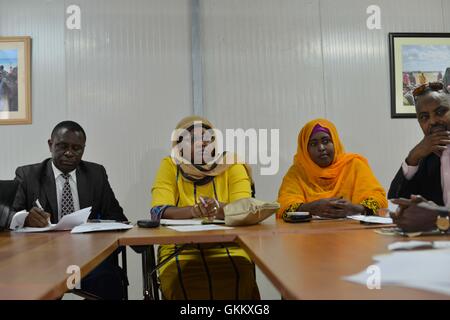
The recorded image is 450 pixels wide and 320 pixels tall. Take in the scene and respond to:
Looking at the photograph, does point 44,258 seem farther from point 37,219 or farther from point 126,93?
point 126,93

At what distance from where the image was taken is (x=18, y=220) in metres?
1.97

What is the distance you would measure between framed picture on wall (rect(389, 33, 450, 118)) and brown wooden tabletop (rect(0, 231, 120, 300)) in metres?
2.60

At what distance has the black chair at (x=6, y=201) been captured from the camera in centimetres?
192

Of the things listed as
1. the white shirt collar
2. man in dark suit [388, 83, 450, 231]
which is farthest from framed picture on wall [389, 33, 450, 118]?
the white shirt collar

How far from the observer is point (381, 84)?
3475mm

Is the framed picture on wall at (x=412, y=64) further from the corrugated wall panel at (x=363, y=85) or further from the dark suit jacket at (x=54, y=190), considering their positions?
the dark suit jacket at (x=54, y=190)

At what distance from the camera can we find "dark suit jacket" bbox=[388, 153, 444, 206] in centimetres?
202

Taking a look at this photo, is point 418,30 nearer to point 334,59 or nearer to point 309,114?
point 334,59

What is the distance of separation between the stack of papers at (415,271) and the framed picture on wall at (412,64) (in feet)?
8.92

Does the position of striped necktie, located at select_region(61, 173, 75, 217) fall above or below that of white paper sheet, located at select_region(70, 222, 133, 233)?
above

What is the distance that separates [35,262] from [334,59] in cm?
289

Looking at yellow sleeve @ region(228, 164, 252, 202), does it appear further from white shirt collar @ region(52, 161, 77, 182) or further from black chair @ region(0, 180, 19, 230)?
black chair @ region(0, 180, 19, 230)

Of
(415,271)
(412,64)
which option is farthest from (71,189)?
(412,64)
